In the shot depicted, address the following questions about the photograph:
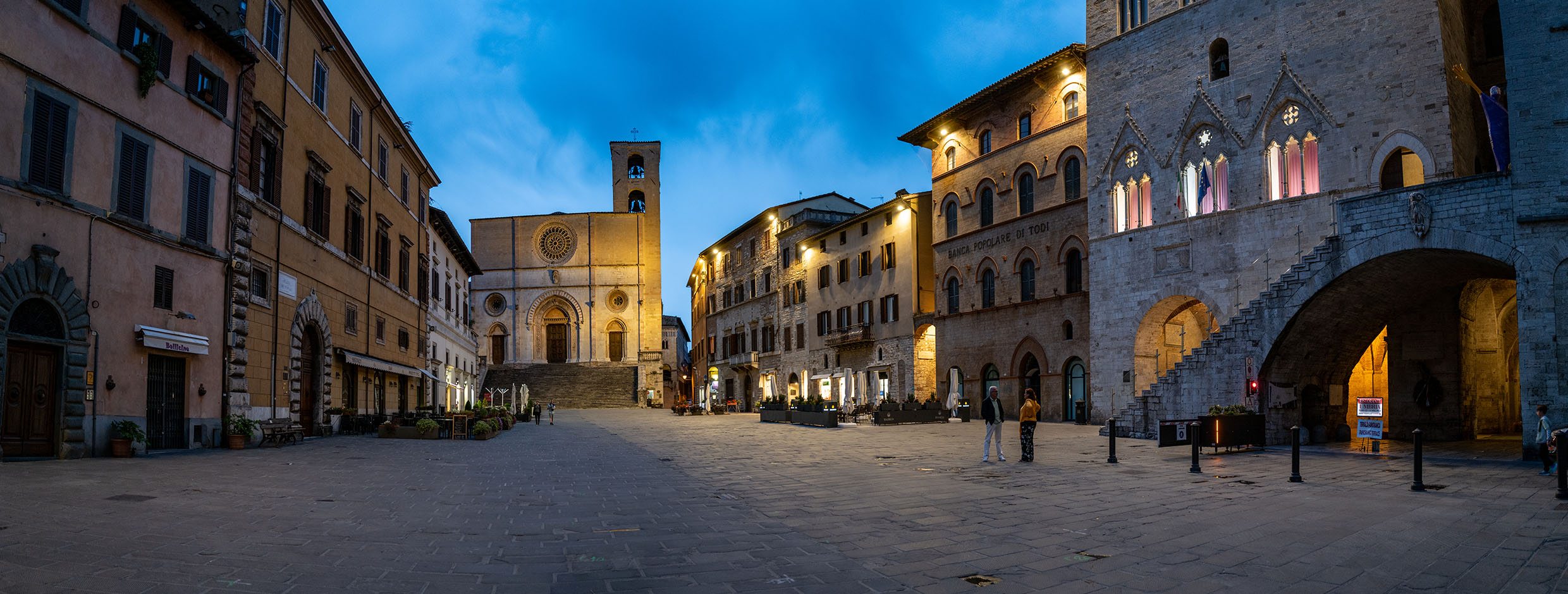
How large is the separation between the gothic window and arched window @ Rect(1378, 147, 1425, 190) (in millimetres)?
3951

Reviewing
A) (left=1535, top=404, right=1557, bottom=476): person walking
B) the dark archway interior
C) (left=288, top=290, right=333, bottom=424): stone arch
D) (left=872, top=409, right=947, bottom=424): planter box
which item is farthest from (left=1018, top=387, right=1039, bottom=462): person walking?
(left=288, top=290, right=333, bottom=424): stone arch

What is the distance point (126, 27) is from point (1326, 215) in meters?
27.5

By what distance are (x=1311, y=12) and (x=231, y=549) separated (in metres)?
27.8

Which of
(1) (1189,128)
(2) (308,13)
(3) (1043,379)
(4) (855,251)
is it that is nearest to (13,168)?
(2) (308,13)

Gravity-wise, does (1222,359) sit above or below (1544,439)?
above

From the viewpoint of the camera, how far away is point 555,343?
240 ft

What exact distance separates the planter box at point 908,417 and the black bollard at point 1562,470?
22.0 m

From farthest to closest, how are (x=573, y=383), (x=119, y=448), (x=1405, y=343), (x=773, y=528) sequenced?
1. (x=573, y=383)
2. (x=1405, y=343)
3. (x=119, y=448)
4. (x=773, y=528)

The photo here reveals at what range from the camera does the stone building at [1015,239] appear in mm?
32938

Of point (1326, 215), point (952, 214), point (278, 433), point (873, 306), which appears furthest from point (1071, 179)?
point (278, 433)

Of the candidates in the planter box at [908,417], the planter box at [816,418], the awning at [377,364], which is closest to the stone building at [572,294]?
the planter box at [816,418]

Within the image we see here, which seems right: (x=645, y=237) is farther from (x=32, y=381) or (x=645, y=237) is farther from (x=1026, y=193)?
(x=32, y=381)

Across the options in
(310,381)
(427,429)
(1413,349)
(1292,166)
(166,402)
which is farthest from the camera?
(1292,166)

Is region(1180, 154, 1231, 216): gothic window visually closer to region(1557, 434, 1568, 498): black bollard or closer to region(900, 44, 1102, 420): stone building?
region(900, 44, 1102, 420): stone building
